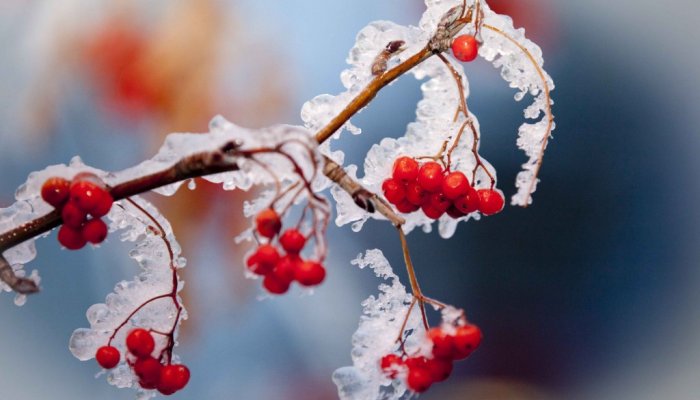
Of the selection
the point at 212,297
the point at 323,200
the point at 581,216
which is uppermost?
the point at 581,216

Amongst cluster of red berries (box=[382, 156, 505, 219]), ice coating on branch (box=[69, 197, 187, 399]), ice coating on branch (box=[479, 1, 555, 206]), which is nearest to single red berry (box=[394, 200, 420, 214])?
cluster of red berries (box=[382, 156, 505, 219])

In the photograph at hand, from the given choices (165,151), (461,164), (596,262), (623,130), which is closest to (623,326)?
(596,262)

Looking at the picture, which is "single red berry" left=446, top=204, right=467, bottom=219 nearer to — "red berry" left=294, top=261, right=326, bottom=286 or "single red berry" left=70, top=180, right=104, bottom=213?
"red berry" left=294, top=261, right=326, bottom=286

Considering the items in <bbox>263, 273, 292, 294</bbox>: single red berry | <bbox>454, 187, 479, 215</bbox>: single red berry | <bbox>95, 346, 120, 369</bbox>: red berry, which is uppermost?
<bbox>454, 187, 479, 215</bbox>: single red berry

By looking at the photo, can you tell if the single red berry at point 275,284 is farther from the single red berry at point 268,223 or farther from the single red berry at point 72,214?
the single red berry at point 72,214

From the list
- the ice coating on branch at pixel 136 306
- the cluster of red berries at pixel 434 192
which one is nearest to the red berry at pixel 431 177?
the cluster of red berries at pixel 434 192

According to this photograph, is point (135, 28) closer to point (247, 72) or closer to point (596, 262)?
point (247, 72)
